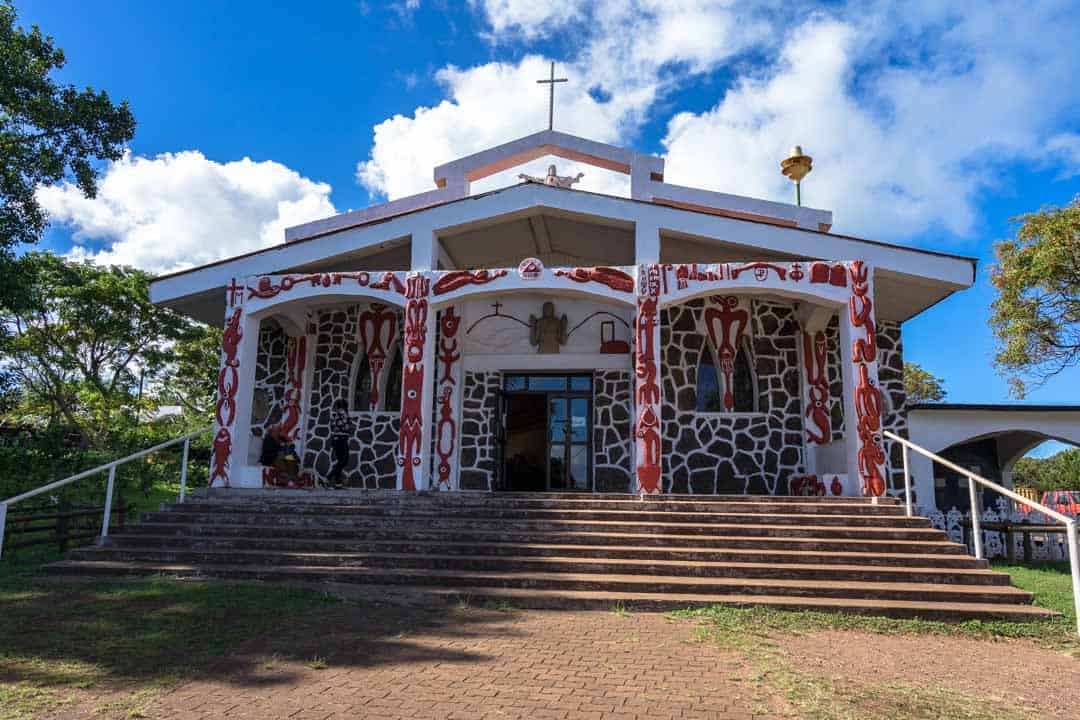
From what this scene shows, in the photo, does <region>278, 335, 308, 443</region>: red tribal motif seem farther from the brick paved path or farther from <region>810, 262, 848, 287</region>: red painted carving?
<region>810, 262, 848, 287</region>: red painted carving

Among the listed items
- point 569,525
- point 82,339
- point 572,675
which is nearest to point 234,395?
point 569,525

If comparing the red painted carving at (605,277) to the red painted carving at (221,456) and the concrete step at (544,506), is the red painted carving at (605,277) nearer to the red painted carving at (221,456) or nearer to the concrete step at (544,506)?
the concrete step at (544,506)

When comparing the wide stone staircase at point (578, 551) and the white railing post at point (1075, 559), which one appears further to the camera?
the wide stone staircase at point (578, 551)

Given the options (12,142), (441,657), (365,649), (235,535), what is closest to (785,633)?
(441,657)

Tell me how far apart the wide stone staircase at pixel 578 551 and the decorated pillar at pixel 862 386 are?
0.83 metres

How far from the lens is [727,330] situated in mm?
12547

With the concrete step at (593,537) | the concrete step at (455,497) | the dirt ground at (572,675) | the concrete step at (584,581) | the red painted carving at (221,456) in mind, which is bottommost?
the dirt ground at (572,675)

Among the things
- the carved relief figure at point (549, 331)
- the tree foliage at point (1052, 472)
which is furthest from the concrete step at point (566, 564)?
the tree foliage at point (1052, 472)

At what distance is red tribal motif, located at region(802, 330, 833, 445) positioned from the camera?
11.9 metres

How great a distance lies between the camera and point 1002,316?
1523 centimetres

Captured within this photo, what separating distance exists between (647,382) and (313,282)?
525 cm

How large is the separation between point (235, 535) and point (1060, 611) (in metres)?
8.49

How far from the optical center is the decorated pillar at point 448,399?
12320 mm

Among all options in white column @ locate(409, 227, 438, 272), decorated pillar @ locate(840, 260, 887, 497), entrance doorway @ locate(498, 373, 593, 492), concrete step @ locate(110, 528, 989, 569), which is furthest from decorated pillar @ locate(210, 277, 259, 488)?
decorated pillar @ locate(840, 260, 887, 497)
